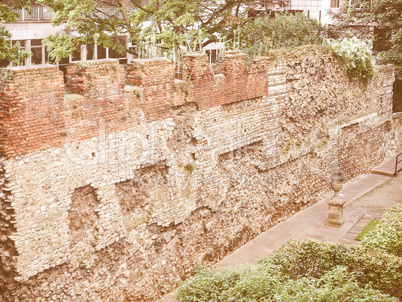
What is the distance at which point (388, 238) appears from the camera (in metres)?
10.2

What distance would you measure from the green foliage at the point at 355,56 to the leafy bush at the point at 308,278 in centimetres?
784

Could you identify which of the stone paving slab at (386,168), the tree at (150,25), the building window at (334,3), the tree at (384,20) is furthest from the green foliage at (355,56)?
the building window at (334,3)

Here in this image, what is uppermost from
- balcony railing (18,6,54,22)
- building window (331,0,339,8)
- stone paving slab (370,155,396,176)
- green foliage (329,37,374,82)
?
building window (331,0,339,8)

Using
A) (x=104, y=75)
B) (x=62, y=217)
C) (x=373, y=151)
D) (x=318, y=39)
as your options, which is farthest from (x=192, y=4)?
(x=62, y=217)

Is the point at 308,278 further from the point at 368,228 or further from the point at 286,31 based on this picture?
the point at 286,31

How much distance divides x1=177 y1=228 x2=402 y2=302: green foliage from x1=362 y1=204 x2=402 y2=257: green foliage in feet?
1.73

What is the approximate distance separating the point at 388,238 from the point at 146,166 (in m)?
4.69

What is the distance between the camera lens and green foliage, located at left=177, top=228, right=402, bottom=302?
777 cm

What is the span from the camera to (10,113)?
766cm

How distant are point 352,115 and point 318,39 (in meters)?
6.96

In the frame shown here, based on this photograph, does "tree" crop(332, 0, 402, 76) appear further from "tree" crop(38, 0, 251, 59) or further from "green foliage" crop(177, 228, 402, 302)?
"green foliage" crop(177, 228, 402, 302)

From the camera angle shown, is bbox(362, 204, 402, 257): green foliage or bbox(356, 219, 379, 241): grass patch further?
bbox(356, 219, 379, 241): grass patch

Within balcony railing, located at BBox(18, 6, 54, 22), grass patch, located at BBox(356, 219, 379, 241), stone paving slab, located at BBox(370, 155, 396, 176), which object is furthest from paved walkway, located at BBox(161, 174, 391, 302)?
balcony railing, located at BBox(18, 6, 54, 22)

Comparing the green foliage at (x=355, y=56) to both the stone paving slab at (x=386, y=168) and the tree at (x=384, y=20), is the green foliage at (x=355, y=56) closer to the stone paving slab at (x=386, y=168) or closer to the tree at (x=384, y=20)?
the stone paving slab at (x=386, y=168)
